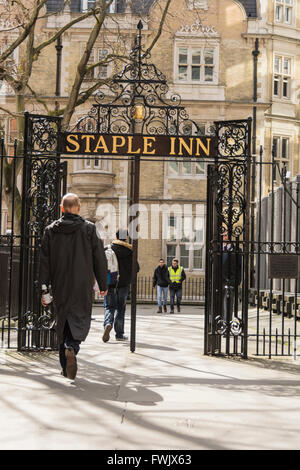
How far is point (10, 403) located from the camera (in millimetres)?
5984

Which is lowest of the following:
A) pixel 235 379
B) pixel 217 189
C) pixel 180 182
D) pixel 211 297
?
pixel 235 379

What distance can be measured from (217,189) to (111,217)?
754 inches

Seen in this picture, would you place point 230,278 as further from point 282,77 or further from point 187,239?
point 282,77

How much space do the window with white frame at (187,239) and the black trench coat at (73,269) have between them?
21530 mm

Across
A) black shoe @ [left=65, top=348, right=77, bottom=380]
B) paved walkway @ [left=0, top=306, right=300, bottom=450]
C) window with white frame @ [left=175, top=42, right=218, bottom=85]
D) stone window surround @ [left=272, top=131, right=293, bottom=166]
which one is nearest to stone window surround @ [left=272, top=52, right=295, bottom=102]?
stone window surround @ [left=272, top=131, right=293, bottom=166]

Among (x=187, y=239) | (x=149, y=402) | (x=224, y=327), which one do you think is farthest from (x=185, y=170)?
(x=149, y=402)

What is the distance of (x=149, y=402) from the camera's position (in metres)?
Answer: 6.18

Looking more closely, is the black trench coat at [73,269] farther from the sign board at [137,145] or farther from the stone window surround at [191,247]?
the stone window surround at [191,247]

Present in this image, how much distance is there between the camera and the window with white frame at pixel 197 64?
29.6 m

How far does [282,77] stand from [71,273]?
83.9 feet

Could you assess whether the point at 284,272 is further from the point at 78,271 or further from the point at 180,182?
the point at 180,182

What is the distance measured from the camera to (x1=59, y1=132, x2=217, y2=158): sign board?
936cm

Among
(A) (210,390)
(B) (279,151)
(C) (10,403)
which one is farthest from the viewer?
(B) (279,151)
